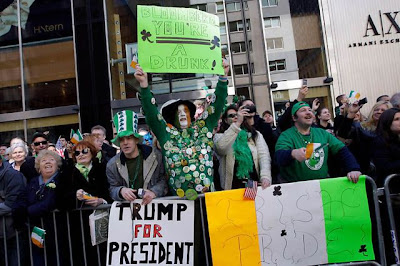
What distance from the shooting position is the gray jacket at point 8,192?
3.98 m

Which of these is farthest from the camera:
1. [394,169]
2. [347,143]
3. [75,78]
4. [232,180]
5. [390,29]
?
[75,78]

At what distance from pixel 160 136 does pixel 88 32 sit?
9.47 meters

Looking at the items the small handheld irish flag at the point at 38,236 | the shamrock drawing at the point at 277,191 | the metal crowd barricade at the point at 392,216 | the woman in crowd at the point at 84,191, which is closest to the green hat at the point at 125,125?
the woman in crowd at the point at 84,191

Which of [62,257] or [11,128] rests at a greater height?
[11,128]

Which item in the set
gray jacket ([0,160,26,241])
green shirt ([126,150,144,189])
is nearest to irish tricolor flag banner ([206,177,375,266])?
green shirt ([126,150,144,189])

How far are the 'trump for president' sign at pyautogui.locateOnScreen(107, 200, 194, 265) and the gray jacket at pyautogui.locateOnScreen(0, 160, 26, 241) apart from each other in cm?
112

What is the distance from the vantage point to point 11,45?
1303 cm

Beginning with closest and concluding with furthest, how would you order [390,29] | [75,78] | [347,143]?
→ [347,143] → [390,29] → [75,78]

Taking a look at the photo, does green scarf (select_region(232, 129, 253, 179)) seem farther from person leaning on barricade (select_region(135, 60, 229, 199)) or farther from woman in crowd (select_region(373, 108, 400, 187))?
woman in crowd (select_region(373, 108, 400, 187))

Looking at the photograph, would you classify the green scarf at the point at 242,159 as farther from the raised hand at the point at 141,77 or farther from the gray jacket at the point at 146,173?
the raised hand at the point at 141,77

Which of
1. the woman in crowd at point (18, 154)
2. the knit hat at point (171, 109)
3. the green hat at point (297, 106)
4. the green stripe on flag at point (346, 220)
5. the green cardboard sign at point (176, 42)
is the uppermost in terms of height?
the green cardboard sign at point (176, 42)

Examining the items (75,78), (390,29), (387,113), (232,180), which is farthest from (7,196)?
(390,29)

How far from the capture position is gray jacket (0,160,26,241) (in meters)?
3.98

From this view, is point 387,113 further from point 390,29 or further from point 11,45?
point 11,45
